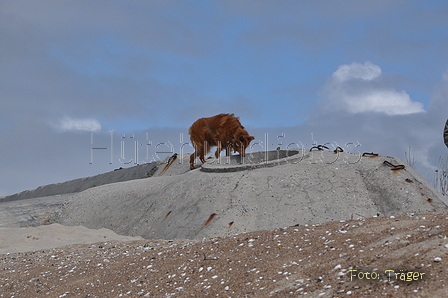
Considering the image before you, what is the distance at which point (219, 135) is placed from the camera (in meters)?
11.0

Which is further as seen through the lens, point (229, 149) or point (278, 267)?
point (229, 149)

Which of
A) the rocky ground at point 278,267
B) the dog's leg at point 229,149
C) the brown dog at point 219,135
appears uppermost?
the brown dog at point 219,135

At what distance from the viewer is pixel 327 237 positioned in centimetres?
476

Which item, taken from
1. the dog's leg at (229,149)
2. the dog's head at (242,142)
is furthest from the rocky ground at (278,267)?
the dog's leg at (229,149)

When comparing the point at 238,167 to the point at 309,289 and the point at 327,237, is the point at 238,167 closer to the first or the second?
the point at 327,237

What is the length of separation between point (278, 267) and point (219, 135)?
7.11 m

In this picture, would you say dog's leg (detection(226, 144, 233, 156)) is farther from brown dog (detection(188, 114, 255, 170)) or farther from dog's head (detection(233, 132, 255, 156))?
dog's head (detection(233, 132, 255, 156))

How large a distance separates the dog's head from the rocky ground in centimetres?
494

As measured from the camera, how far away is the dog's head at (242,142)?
10.8m

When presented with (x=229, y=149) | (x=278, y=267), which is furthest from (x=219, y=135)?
(x=278, y=267)

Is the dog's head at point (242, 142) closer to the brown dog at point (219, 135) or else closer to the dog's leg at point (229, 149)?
the brown dog at point (219, 135)

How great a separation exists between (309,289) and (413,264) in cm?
84

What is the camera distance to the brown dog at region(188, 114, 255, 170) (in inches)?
427

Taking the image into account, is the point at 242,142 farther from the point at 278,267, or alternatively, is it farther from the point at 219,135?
the point at 278,267
